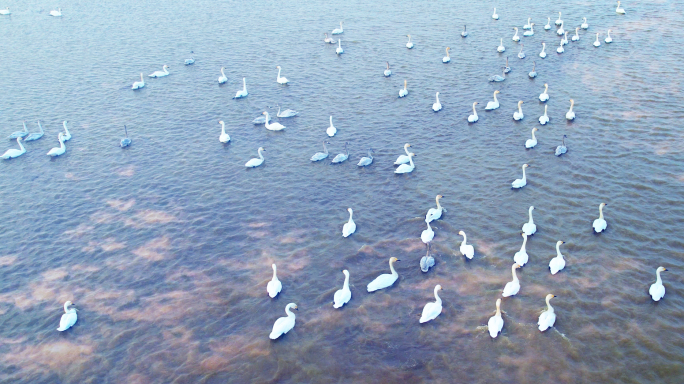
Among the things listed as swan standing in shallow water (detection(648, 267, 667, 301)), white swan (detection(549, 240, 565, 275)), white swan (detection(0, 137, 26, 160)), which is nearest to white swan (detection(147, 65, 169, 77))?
white swan (detection(0, 137, 26, 160))

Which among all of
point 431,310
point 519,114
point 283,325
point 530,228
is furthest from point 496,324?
point 519,114

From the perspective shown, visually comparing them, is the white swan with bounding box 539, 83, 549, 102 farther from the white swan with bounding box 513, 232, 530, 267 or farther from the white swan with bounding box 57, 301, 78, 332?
the white swan with bounding box 57, 301, 78, 332

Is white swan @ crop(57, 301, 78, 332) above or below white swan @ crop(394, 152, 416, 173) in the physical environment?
below

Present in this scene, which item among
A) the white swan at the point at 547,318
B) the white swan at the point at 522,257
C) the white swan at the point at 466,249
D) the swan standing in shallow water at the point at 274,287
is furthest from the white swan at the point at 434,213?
the swan standing in shallow water at the point at 274,287

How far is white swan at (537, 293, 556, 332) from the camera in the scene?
22.4 m

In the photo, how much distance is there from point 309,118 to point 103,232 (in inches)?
679

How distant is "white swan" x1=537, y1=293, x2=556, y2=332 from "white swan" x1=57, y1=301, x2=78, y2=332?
1936 centimetres

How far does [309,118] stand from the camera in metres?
42.3

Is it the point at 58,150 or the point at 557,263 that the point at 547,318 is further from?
the point at 58,150

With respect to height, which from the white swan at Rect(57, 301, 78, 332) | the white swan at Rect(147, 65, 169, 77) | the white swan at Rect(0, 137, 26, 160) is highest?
the white swan at Rect(57, 301, 78, 332)

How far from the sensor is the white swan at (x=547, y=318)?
2236cm

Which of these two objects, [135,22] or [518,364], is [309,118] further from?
[135,22]

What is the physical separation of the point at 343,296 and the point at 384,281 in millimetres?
2065

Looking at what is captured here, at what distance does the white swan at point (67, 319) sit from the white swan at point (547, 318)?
63.5 feet
